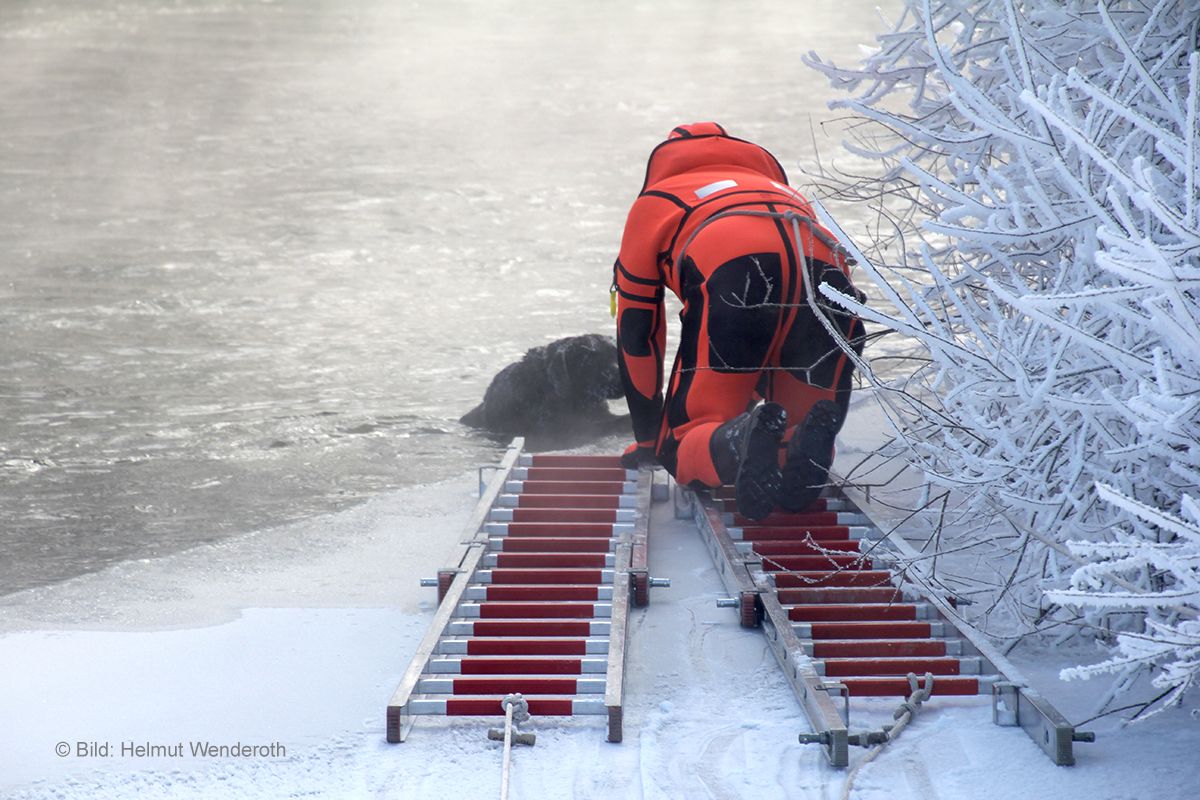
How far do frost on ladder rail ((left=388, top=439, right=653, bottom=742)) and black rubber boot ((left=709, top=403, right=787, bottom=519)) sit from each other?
1.17 ft

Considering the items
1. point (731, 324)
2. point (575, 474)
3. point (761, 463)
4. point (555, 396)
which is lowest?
point (555, 396)

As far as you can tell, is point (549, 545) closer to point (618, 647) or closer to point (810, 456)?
point (810, 456)

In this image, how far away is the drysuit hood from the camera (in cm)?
530

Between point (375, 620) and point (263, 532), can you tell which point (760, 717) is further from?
point (263, 532)

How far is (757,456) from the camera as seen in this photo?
174 inches

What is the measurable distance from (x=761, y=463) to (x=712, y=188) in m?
1.14

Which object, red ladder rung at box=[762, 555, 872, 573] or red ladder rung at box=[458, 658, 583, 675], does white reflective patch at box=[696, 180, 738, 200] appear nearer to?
red ladder rung at box=[762, 555, 872, 573]

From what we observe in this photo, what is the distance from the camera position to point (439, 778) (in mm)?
3186

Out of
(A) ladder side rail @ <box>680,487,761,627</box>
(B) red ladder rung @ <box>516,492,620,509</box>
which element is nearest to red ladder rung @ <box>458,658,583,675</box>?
(A) ladder side rail @ <box>680,487,761,627</box>

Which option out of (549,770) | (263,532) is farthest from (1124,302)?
(263,532)

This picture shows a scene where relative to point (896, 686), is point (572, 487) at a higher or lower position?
lower

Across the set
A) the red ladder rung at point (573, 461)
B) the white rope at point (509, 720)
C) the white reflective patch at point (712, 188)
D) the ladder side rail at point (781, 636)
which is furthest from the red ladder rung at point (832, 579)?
the white reflective patch at point (712, 188)

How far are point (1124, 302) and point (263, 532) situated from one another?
3.20 metres

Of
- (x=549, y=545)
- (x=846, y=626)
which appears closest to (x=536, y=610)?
(x=549, y=545)
